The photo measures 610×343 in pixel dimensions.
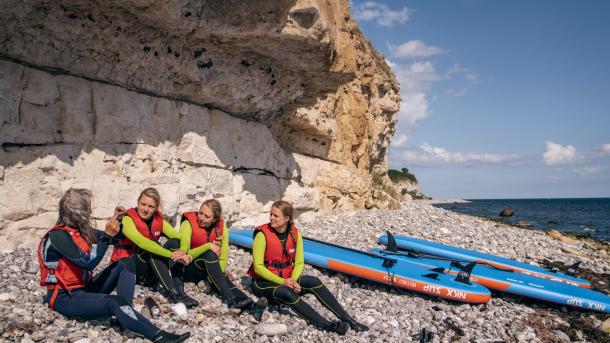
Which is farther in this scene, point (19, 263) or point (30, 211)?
point (30, 211)

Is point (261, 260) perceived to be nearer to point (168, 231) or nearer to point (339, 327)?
point (339, 327)

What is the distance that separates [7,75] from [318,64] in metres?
6.82

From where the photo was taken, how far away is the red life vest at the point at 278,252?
5.87 meters

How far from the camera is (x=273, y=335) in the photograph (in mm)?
5258

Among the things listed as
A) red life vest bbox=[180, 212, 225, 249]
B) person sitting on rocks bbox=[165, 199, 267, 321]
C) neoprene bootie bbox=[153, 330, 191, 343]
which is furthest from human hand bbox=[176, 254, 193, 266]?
neoprene bootie bbox=[153, 330, 191, 343]

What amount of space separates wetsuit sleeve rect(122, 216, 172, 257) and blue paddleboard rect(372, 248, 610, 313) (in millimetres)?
5717

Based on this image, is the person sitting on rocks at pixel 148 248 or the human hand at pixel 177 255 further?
the human hand at pixel 177 255

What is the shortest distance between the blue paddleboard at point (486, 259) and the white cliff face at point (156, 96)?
4379 millimetres

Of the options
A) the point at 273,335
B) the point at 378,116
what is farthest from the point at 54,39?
the point at 378,116

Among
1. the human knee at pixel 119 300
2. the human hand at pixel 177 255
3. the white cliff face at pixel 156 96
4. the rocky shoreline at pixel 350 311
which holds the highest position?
the white cliff face at pixel 156 96

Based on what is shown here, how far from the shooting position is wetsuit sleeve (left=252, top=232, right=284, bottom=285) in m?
5.69

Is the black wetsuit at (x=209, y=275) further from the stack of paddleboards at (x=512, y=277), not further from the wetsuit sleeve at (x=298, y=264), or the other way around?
the stack of paddleboards at (x=512, y=277)

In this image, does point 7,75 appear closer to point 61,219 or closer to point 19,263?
point 19,263

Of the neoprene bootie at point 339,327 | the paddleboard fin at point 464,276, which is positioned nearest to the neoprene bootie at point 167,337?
the neoprene bootie at point 339,327
